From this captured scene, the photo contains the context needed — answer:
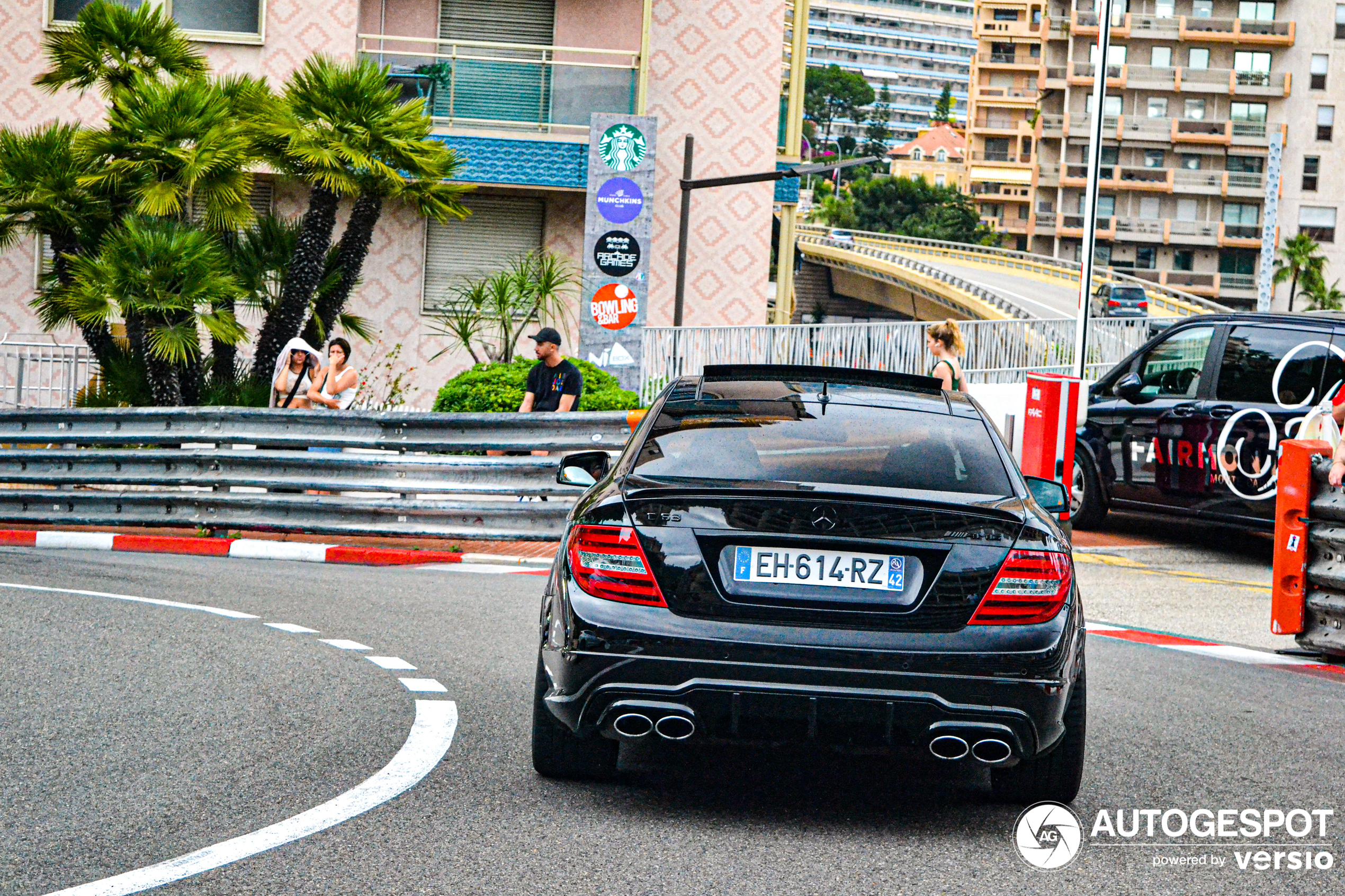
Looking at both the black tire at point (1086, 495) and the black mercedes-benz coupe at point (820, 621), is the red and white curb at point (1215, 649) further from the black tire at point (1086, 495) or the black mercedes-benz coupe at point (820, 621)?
the black tire at point (1086, 495)

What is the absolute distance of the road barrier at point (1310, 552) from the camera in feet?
28.7

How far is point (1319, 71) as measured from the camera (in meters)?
95.1

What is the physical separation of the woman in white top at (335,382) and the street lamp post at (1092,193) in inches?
276

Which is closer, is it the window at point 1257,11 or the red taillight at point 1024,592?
the red taillight at point 1024,592

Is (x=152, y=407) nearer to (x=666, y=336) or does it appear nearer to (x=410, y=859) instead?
(x=666, y=336)

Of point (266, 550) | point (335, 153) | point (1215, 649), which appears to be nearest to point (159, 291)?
point (335, 153)

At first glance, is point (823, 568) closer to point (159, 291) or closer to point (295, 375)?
point (295, 375)

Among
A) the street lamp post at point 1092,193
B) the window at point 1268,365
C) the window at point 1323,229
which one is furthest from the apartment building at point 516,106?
the window at point 1323,229

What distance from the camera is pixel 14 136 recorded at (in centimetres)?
1620

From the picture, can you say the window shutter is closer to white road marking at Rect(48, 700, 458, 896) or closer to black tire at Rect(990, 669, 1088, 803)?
white road marking at Rect(48, 700, 458, 896)

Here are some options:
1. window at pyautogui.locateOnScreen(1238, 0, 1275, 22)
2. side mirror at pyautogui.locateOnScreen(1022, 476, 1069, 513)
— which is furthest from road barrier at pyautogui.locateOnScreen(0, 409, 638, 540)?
window at pyautogui.locateOnScreen(1238, 0, 1275, 22)

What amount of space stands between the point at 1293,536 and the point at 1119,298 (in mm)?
56673

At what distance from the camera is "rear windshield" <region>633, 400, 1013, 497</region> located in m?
5.14

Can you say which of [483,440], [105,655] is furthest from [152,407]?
[105,655]
